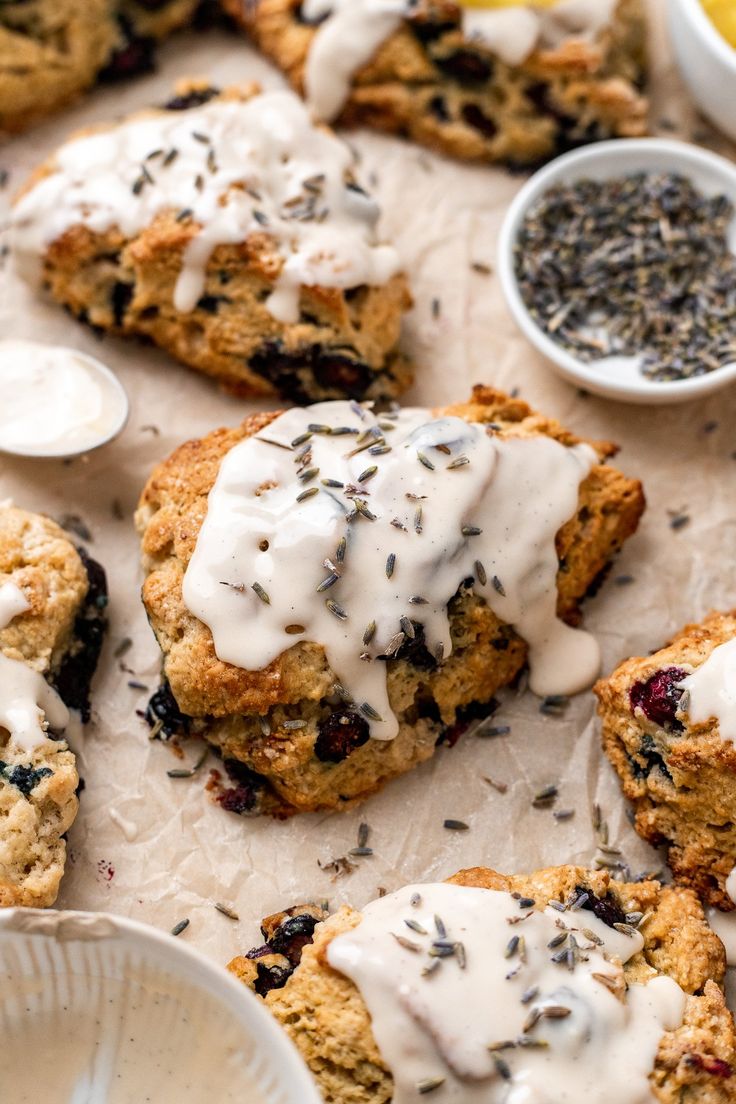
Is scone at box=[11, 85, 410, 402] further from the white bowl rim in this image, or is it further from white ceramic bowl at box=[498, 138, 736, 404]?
the white bowl rim

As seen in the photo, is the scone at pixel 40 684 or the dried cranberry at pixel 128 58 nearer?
the scone at pixel 40 684

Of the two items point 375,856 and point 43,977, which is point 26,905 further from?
point 375,856

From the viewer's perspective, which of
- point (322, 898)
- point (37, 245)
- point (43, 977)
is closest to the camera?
point (43, 977)

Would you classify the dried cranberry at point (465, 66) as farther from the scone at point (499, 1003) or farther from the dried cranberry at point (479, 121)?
the scone at point (499, 1003)

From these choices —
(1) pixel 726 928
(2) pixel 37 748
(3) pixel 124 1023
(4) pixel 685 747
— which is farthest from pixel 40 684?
(1) pixel 726 928

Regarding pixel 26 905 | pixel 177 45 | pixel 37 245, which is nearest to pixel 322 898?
pixel 26 905

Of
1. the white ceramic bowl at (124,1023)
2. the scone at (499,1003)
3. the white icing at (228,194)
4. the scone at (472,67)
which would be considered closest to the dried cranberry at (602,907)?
the scone at (499,1003)

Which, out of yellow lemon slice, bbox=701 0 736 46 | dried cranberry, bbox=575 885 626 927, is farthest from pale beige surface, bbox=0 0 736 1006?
yellow lemon slice, bbox=701 0 736 46
